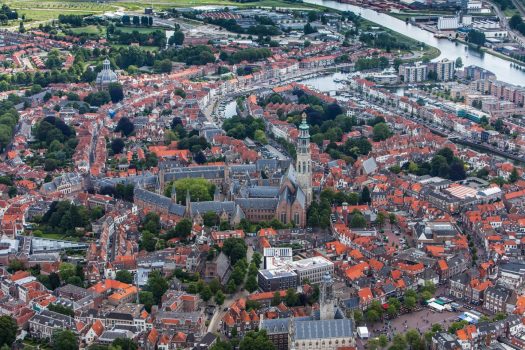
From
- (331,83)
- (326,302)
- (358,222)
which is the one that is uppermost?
(326,302)

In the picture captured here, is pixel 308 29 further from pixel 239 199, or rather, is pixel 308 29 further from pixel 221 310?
pixel 221 310

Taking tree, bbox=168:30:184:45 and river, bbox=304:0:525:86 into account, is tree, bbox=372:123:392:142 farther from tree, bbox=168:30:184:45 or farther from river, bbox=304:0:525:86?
tree, bbox=168:30:184:45

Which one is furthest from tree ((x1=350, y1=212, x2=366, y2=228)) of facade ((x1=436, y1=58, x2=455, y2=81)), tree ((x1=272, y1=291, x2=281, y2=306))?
facade ((x1=436, y1=58, x2=455, y2=81))

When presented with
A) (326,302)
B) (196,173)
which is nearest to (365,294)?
(326,302)

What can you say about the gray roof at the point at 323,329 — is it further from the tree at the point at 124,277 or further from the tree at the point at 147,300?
the tree at the point at 124,277

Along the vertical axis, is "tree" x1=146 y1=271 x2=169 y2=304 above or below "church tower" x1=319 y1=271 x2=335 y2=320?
below

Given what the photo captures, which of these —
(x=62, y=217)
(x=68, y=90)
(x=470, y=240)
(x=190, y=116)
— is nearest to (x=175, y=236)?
(x=62, y=217)

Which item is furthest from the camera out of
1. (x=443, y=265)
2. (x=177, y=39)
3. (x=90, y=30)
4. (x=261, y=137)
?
(x=90, y=30)

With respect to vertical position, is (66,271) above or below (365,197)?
above

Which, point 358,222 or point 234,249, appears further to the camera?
point 358,222
